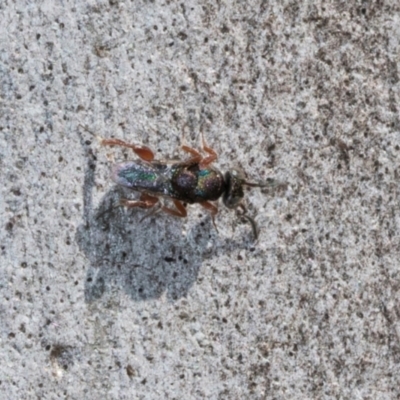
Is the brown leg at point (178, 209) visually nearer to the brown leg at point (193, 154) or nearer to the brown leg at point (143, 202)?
the brown leg at point (143, 202)

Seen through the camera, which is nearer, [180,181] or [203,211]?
[180,181]

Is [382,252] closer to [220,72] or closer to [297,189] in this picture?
[297,189]

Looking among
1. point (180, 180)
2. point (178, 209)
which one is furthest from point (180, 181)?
point (178, 209)

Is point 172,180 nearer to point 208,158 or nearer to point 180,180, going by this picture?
point 180,180

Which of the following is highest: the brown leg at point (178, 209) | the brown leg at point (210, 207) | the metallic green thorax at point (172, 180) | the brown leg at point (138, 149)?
the brown leg at point (138, 149)

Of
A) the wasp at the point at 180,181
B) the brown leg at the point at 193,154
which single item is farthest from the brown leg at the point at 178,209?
the brown leg at the point at 193,154

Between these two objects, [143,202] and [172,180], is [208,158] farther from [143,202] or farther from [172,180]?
[143,202]

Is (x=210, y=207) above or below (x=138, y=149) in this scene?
below

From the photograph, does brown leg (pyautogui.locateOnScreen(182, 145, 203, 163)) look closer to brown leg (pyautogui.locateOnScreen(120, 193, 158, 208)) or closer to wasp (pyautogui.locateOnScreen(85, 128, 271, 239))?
wasp (pyautogui.locateOnScreen(85, 128, 271, 239))

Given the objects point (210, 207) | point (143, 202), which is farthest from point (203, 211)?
point (143, 202)
